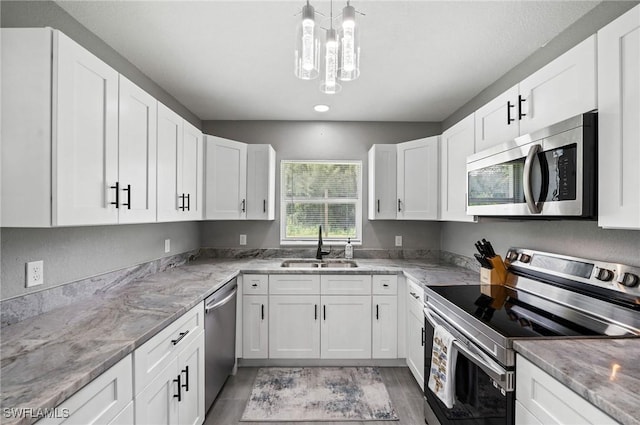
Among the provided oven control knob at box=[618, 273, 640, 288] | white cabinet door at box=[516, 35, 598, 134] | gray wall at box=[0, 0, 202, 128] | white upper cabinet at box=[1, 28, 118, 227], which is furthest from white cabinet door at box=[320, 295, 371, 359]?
gray wall at box=[0, 0, 202, 128]

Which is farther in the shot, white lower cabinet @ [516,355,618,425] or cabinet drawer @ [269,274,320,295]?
cabinet drawer @ [269,274,320,295]

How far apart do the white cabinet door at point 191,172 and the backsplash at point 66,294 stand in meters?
0.54

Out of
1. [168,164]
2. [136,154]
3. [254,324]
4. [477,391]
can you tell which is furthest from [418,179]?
[136,154]

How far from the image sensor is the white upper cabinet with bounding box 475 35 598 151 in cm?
126

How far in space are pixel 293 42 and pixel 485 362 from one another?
204 centimetres

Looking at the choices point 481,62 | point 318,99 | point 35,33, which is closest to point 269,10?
point 35,33

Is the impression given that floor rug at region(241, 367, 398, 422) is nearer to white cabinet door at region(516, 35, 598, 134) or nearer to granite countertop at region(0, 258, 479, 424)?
granite countertop at region(0, 258, 479, 424)

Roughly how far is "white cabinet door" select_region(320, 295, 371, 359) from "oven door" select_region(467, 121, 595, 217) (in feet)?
4.45

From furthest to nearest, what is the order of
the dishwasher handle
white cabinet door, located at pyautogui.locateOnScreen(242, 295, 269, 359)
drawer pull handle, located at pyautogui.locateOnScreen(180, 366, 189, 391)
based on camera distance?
white cabinet door, located at pyautogui.locateOnScreen(242, 295, 269, 359), the dishwasher handle, drawer pull handle, located at pyautogui.locateOnScreen(180, 366, 189, 391)

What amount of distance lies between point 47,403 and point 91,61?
1.33m

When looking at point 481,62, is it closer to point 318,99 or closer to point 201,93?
point 318,99

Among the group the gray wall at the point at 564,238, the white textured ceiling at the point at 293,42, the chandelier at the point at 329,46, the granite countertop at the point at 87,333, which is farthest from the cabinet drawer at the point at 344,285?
the chandelier at the point at 329,46

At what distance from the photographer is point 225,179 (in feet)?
9.79

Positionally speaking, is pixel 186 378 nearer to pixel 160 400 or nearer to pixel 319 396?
pixel 160 400
